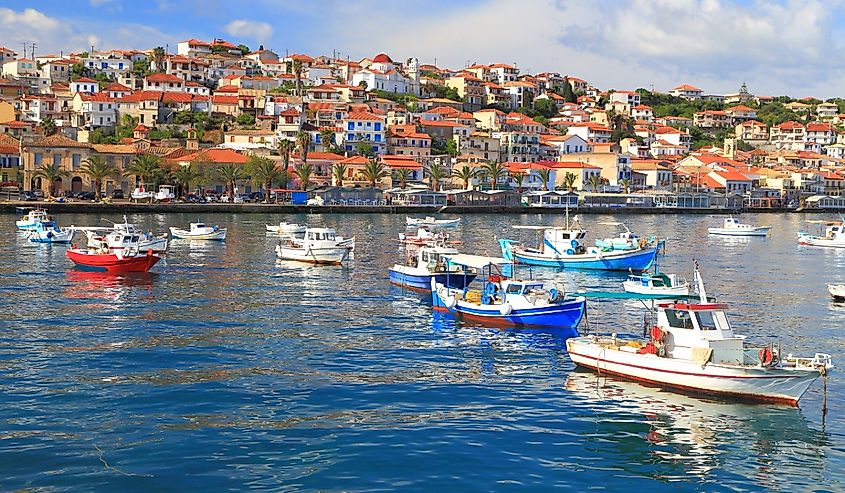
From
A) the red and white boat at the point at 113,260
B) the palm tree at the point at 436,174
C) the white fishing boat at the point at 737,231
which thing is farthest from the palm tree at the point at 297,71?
the red and white boat at the point at 113,260

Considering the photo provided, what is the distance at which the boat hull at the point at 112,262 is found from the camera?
4562cm

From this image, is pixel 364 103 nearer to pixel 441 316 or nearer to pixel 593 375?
pixel 441 316

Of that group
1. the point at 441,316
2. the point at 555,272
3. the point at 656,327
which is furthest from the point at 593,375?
the point at 555,272

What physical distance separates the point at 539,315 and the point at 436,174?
92378mm

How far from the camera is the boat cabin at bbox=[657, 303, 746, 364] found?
908 inches

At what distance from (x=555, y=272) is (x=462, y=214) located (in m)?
61.2

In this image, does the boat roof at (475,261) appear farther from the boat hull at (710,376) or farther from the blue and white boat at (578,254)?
the boat hull at (710,376)

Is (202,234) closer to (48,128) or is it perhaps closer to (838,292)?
(838,292)

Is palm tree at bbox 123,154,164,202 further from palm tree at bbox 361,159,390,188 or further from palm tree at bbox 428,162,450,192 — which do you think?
palm tree at bbox 428,162,450,192

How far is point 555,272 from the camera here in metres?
53.0

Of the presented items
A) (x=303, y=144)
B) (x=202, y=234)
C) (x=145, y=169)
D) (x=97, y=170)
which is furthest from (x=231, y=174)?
(x=202, y=234)

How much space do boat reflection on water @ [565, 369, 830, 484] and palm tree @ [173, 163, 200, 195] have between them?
90327 mm

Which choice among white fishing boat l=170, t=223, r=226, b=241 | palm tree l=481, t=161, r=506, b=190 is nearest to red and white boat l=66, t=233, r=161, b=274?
white fishing boat l=170, t=223, r=226, b=241

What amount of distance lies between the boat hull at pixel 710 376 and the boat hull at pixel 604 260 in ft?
91.9
